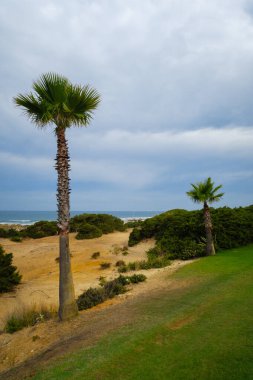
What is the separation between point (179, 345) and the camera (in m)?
6.15

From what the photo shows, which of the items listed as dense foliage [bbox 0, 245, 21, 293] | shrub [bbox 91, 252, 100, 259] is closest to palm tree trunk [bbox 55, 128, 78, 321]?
dense foliage [bbox 0, 245, 21, 293]

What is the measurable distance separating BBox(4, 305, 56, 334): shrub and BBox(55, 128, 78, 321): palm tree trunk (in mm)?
1078

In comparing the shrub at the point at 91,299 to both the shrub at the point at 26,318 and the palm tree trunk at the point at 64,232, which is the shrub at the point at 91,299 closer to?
the shrub at the point at 26,318

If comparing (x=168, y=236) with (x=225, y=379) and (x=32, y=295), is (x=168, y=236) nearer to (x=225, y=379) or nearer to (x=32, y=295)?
(x=32, y=295)

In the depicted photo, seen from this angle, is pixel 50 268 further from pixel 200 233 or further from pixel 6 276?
pixel 200 233

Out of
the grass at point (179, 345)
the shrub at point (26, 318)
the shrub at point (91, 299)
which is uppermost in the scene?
the grass at point (179, 345)

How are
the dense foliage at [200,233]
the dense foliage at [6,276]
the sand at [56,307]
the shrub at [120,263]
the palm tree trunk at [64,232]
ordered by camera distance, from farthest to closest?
the dense foliage at [200,233] < the shrub at [120,263] < the dense foliage at [6,276] < the palm tree trunk at [64,232] < the sand at [56,307]

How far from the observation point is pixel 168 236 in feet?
75.8

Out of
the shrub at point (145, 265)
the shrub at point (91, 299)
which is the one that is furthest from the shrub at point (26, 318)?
the shrub at point (145, 265)

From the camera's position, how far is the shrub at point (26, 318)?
10.0 m

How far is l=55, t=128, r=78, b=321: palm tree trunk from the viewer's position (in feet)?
31.9

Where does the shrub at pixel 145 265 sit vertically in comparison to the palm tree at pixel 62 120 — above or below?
below

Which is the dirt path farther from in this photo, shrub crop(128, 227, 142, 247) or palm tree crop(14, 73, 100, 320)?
shrub crop(128, 227, 142, 247)

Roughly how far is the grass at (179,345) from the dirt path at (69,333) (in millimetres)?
414
